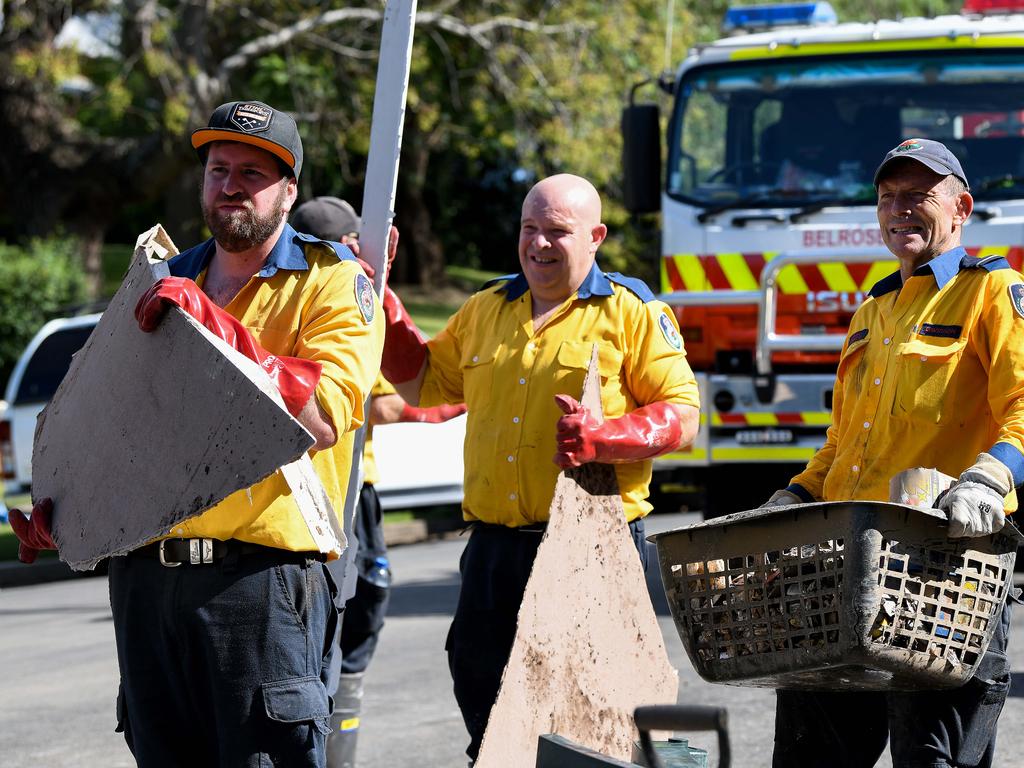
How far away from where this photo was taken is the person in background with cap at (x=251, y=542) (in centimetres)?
376

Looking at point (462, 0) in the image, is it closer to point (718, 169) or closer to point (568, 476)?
point (718, 169)

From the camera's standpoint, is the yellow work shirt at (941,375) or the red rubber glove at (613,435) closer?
the yellow work shirt at (941,375)

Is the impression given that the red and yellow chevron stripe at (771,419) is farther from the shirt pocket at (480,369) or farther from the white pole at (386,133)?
the white pole at (386,133)

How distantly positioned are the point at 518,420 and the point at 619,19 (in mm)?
19990

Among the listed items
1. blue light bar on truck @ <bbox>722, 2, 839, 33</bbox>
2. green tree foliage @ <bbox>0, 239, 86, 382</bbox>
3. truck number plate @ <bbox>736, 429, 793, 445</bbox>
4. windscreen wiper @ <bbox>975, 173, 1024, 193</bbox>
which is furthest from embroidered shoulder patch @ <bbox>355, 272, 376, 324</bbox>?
green tree foliage @ <bbox>0, 239, 86, 382</bbox>

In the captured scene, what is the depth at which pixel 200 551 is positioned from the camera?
12.5 ft

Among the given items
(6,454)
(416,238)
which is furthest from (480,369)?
(416,238)

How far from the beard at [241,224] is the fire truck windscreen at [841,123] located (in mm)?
6426

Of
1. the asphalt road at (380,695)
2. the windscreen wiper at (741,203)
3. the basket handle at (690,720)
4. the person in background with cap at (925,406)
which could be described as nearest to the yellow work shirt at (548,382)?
the person in background with cap at (925,406)

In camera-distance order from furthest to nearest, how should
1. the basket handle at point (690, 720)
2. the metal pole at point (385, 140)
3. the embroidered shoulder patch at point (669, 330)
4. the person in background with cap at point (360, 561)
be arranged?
the person in background with cap at point (360, 561)
the embroidered shoulder patch at point (669, 330)
the metal pole at point (385, 140)
the basket handle at point (690, 720)

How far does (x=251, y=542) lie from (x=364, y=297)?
666 mm

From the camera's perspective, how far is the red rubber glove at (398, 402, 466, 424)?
6227 millimetres

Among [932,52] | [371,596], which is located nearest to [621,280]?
[371,596]

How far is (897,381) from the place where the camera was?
166 inches
